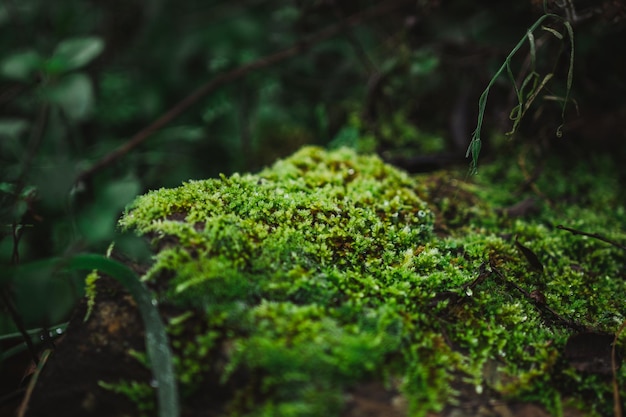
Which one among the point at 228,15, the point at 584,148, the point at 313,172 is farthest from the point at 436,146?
the point at 228,15

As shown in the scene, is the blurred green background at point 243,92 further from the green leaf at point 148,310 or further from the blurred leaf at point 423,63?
the green leaf at point 148,310

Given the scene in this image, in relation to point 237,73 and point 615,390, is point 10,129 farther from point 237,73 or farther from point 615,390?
point 615,390

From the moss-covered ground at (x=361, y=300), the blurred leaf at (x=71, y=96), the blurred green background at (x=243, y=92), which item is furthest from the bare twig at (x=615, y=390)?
the blurred leaf at (x=71, y=96)

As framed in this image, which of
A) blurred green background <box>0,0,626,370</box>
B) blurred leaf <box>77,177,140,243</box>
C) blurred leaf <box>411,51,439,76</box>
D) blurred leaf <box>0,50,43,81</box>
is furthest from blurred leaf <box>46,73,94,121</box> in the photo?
blurred leaf <box>411,51,439,76</box>

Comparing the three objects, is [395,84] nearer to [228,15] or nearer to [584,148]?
[584,148]

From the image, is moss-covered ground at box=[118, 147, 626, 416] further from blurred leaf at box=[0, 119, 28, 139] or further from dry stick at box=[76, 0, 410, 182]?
blurred leaf at box=[0, 119, 28, 139]
